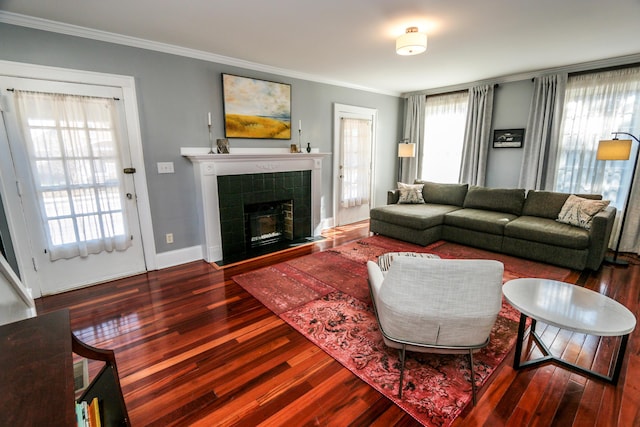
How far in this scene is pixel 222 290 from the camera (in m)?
2.97

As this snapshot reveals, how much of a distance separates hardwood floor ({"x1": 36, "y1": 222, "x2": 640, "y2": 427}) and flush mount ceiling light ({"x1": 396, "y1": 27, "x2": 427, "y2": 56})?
265 centimetres

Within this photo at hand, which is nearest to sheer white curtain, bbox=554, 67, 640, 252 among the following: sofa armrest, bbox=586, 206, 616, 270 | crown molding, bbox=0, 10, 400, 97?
sofa armrest, bbox=586, 206, 616, 270

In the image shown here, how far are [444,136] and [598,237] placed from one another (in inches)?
119

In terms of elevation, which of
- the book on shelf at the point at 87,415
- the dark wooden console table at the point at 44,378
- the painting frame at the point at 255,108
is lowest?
the book on shelf at the point at 87,415

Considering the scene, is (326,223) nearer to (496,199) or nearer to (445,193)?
(445,193)

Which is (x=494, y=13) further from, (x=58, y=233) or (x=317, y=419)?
(x=58, y=233)

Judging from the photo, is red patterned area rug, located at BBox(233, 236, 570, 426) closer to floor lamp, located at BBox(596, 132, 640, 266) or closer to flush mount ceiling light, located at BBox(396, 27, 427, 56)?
floor lamp, located at BBox(596, 132, 640, 266)

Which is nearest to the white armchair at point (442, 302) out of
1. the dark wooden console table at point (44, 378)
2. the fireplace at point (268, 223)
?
the dark wooden console table at point (44, 378)

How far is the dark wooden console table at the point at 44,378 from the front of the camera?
0.71 meters

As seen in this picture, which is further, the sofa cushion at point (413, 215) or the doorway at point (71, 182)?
the sofa cushion at point (413, 215)

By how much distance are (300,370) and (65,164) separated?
2.91 meters

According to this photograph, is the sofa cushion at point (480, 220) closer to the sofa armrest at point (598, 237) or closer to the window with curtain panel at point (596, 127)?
the sofa armrest at point (598, 237)

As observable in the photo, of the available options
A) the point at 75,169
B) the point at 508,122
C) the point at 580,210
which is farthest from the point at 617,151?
the point at 75,169

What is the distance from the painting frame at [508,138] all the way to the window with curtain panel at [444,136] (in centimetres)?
58
